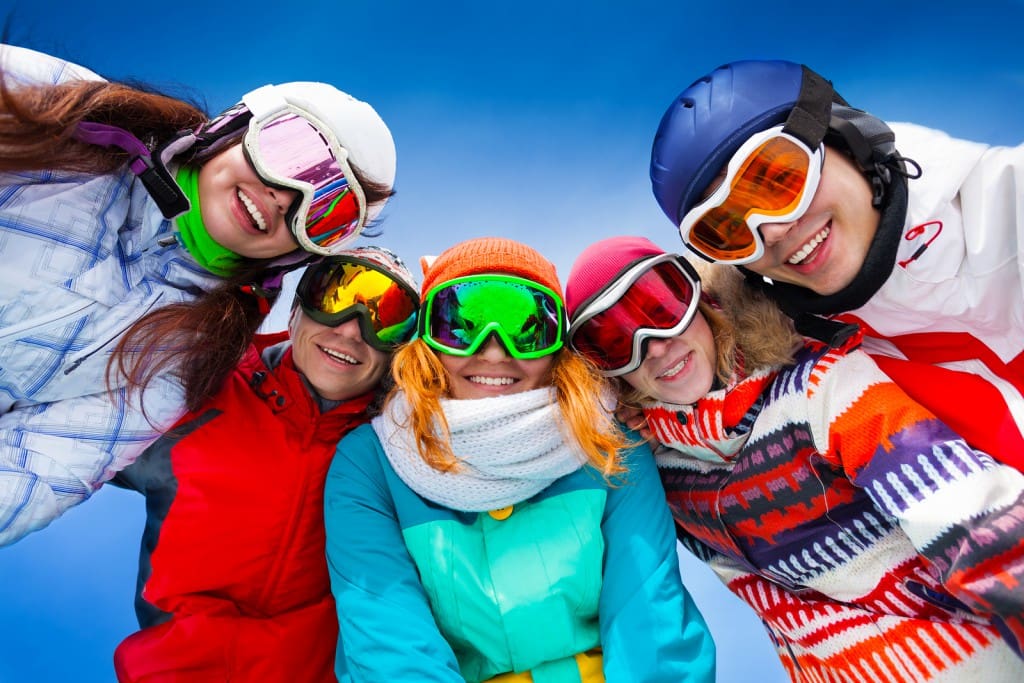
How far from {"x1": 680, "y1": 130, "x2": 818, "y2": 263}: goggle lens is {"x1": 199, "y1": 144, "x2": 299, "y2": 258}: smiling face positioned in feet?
4.80

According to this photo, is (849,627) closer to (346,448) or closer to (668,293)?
(668,293)

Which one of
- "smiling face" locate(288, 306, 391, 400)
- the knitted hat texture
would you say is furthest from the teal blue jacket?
the knitted hat texture

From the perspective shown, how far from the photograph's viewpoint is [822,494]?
2.12 meters

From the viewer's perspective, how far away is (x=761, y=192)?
206 centimetres

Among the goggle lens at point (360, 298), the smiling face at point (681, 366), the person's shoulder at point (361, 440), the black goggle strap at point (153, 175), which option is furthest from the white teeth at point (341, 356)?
the smiling face at point (681, 366)

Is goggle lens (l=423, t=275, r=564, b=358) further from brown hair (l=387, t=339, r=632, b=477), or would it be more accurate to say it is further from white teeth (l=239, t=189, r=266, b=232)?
white teeth (l=239, t=189, r=266, b=232)

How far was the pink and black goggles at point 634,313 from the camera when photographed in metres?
2.36

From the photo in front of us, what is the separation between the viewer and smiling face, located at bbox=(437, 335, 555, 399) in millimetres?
2434

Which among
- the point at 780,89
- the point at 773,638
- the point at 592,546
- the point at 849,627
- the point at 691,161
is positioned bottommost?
the point at 773,638

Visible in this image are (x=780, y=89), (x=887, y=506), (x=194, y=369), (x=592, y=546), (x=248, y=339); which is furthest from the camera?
(x=248, y=339)

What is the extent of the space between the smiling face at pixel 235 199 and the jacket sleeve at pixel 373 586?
871 mm

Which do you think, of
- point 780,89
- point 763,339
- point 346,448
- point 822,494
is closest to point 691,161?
point 780,89

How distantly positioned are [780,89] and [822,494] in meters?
1.30

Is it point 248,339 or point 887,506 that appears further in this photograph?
point 248,339
